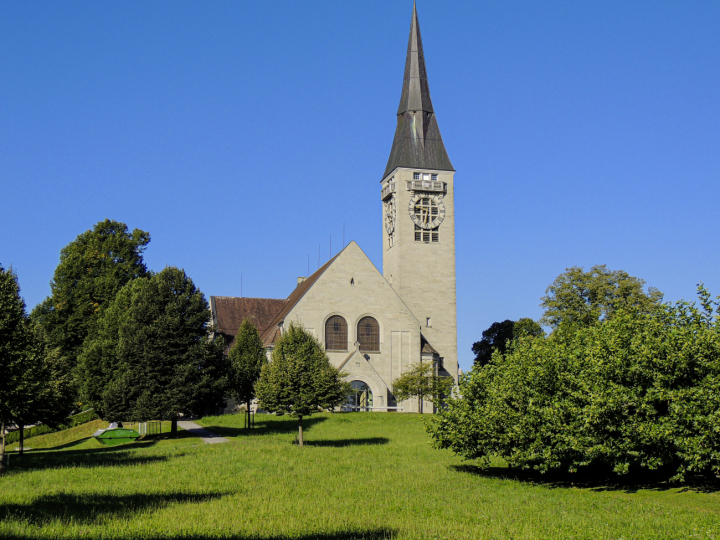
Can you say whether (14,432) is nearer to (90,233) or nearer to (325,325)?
(90,233)

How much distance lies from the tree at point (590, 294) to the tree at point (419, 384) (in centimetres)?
1249

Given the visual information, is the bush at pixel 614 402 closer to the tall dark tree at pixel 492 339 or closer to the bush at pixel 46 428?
the bush at pixel 46 428

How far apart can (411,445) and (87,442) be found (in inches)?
812

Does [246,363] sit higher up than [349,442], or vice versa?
[246,363]

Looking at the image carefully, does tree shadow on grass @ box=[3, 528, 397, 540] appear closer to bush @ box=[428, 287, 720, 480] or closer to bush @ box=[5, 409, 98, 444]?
bush @ box=[428, 287, 720, 480]

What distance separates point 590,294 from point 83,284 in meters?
40.2

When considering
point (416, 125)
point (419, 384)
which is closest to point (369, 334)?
point (419, 384)

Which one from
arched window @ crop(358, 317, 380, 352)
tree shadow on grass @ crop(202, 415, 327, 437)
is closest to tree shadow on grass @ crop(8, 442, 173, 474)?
tree shadow on grass @ crop(202, 415, 327, 437)

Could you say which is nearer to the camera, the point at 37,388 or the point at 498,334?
the point at 37,388

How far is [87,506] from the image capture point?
18688 mm

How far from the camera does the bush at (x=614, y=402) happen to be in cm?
1981

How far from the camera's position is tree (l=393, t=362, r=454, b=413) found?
53.4m

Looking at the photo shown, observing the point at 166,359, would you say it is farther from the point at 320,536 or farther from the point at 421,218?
the point at 421,218

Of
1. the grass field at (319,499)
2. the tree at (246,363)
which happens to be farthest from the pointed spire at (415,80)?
the grass field at (319,499)
